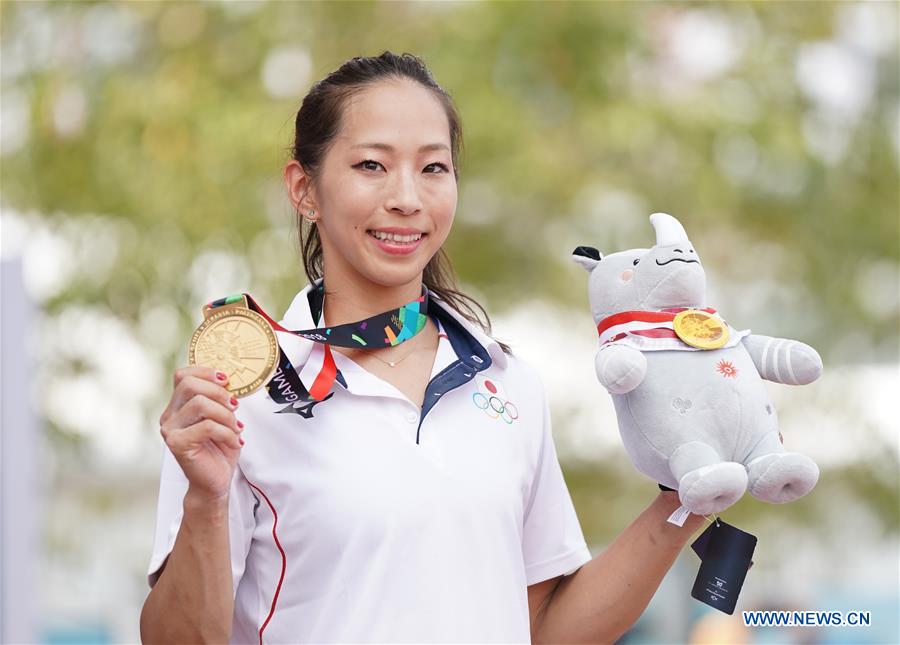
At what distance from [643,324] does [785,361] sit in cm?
21

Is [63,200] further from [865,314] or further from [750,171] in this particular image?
[865,314]

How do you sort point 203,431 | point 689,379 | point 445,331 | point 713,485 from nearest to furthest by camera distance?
point 203,431
point 713,485
point 689,379
point 445,331

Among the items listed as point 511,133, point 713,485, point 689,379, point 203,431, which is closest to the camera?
point 203,431

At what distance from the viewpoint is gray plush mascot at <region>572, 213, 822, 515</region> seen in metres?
1.70

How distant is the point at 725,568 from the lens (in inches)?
73.4

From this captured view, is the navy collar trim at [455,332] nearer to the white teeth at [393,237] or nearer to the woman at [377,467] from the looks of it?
the woman at [377,467]

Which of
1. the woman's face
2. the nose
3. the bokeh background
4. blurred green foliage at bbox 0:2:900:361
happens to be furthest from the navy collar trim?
blurred green foliage at bbox 0:2:900:361

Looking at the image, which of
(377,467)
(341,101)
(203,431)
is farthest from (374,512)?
(341,101)

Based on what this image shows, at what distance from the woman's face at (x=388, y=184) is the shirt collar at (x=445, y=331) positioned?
0.12 metres

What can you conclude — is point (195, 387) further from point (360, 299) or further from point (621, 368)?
point (621, 368)

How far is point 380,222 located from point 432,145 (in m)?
0.14

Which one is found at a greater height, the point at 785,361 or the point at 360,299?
the point at 360,299

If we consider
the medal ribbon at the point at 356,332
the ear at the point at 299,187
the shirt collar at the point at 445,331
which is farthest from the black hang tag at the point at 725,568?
the ear at the point at 299,187

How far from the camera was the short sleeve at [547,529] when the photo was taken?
1.93 m
